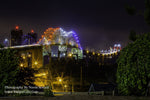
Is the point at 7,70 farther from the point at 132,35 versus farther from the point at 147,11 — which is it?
the point at 147,11

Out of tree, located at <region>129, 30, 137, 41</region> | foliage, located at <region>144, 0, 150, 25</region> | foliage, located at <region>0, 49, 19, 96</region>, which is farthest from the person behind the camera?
foliage, located at <region>0, 49, 19, 96</region>

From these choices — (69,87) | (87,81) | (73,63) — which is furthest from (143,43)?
(73,63)

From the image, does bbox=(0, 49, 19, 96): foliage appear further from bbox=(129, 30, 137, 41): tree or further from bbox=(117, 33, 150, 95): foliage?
bbox=(129, 30, 137, 41): tree

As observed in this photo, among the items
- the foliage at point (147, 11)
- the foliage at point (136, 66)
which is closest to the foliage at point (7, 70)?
the foliage at point (136, 66)

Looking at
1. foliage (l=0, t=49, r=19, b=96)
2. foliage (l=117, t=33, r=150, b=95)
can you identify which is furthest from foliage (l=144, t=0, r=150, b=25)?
foliage (l=0, t=49, r=19, b=96)

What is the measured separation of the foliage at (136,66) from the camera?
7.06m

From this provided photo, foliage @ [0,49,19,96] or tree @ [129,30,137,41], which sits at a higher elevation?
tree @ [129,30,137,41]

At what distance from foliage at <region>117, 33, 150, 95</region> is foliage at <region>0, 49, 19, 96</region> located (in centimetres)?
576

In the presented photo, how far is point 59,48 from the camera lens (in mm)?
54625

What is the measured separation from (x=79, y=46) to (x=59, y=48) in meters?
10.7

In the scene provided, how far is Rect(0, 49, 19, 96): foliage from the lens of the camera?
384 inches

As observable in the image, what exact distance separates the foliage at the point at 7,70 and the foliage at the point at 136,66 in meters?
5.76

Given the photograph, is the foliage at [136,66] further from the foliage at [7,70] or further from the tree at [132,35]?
the foliage at [7,70]

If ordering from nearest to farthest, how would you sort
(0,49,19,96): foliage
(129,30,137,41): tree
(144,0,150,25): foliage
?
(144,0,150,25): foliage → (129,30,137,41): tree → (0,49,19,96): foliage
